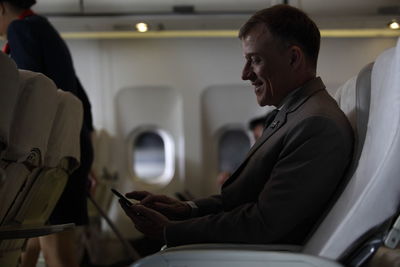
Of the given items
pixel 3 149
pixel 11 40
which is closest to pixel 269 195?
pixel 3 149

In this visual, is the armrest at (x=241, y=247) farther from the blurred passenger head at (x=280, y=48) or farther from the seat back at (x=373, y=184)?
the blurred passenger head at (x=280, y=48)

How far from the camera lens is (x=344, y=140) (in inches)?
61.3

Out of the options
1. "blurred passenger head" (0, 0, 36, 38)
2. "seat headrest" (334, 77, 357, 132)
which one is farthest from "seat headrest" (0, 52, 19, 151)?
"blurred passenger head" (0, 0, 36, 38)

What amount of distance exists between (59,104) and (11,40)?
0.59 meters

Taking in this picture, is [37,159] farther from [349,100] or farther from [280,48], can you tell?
[349,100]

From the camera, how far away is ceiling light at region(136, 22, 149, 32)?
6.05 metres

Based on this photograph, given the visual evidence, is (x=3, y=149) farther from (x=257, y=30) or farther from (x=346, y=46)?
(x=346, y=46)

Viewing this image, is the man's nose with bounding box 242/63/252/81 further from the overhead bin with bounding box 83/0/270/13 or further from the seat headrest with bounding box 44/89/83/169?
the overhead bin with bounding box 83/0/270/13

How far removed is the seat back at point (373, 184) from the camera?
4.36 feet

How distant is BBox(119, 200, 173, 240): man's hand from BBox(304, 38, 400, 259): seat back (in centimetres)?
45

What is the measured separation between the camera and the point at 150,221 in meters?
1.73

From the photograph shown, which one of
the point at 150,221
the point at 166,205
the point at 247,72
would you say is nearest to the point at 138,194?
the point at 166,205

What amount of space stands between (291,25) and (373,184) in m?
0.63

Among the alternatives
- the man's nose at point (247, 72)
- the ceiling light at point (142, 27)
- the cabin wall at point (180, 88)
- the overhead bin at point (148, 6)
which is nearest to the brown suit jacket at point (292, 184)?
the man's nose at point (247, 72)
